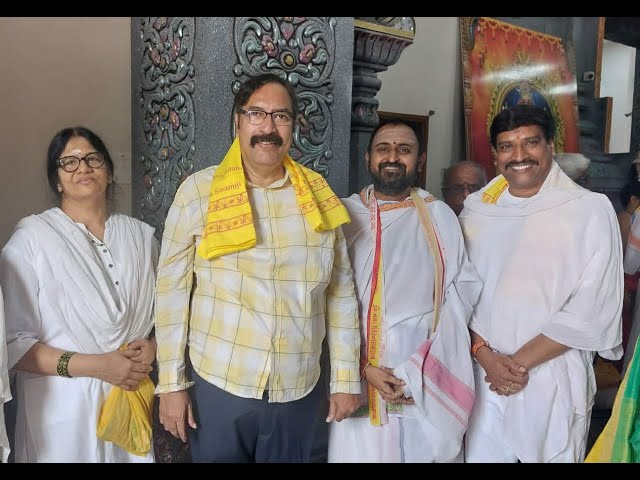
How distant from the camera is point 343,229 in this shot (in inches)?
65.4

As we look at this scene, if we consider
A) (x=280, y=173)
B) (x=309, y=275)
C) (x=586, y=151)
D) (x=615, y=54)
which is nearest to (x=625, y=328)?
(x=586, y=151)

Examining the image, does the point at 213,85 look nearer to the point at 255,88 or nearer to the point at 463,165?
the point at 255,88

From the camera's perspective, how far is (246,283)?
1.47 m

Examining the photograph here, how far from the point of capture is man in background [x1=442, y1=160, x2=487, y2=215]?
1.78 meters

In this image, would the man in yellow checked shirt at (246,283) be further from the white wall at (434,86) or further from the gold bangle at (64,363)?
the white wall at (434,86)

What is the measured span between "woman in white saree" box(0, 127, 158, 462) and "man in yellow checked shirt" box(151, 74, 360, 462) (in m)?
0.10

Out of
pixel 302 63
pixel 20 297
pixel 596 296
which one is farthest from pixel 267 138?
pixel 596 296

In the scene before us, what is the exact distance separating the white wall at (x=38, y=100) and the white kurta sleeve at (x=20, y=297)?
11 cm

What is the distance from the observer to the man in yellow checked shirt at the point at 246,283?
147 centimetres

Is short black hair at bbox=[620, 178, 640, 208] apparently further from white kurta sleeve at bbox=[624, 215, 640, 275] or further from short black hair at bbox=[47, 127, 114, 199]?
short black hair at bbox=[47, 127, 114, 199]

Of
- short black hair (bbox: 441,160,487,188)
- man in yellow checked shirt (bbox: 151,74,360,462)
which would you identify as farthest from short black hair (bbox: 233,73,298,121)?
short black hair (bbox: 441,160,487,188)

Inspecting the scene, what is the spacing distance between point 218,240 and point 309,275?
247 millimetres

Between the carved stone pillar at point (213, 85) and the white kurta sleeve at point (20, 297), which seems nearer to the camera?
the white kurta sleeve at point (20, 297)

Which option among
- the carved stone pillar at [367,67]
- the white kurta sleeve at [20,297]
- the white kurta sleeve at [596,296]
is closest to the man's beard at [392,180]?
the carved stone pillar at [367,67]
